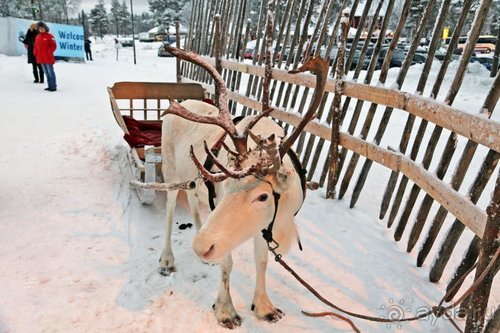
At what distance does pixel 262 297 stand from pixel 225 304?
0.98 ft

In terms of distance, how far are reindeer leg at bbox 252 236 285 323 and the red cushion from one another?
290 centimetres

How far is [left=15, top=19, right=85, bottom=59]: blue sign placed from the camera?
23.0m

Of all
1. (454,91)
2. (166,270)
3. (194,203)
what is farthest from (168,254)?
(454,91)

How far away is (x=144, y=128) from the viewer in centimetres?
655

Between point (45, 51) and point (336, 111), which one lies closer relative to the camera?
point (336, 111)

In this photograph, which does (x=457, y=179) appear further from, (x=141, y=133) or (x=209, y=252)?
(x=141, y=133)

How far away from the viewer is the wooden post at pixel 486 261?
6.91ft

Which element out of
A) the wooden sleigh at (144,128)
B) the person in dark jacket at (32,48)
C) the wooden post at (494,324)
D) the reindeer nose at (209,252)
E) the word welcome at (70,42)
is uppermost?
the reindeer nose at (209,252)

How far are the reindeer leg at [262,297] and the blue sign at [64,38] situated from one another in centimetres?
2371

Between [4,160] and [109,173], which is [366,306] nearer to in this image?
[109,173]

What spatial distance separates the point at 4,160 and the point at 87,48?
21.3 meters

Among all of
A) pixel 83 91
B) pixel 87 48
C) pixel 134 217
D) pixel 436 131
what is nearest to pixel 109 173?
pixel 134 217

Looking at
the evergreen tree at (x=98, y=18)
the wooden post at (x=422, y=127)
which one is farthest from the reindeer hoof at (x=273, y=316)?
the evergreen tree at (x=98, y=18)

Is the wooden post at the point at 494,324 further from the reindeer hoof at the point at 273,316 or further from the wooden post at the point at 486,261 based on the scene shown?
the reindeer hoof at the point at 273,316
